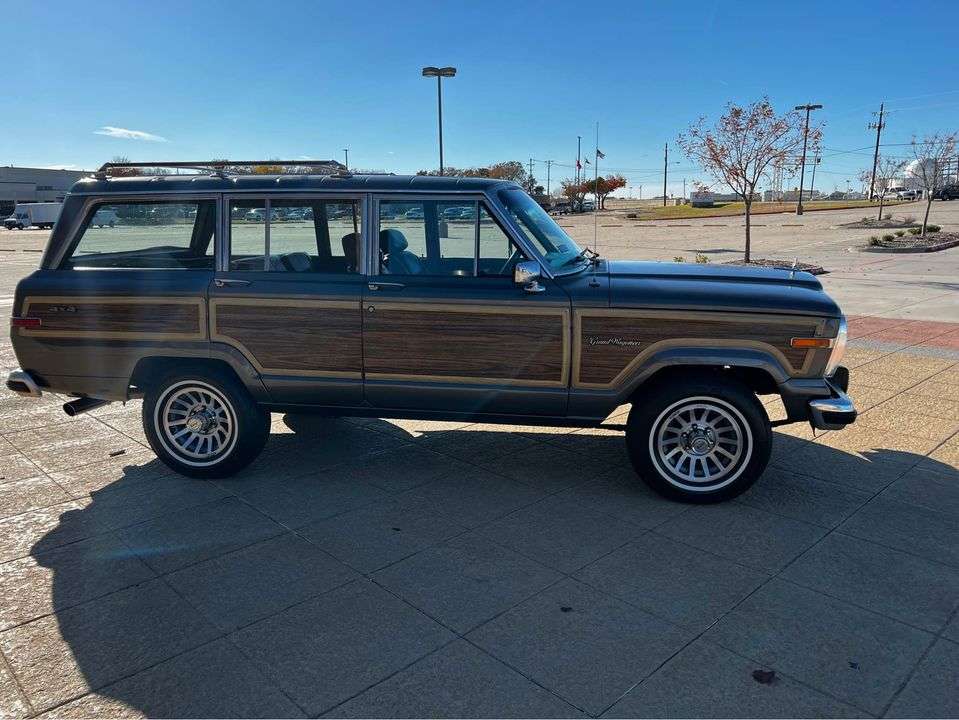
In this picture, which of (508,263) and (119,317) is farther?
(119,317)

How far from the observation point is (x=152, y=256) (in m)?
4.93

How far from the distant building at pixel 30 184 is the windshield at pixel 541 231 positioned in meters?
96.9

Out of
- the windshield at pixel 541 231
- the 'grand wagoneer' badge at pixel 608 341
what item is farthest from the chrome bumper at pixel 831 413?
the windshield at pixel 541 231

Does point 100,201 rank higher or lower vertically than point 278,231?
higher

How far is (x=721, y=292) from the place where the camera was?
4375mm

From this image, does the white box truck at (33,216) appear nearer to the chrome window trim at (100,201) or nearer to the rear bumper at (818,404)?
the chrome window trim at (100,201)

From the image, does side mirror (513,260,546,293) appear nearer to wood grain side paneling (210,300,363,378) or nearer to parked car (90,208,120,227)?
wood grain side paneling (210,300,363,378)

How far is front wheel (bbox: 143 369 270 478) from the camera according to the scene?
190 inches

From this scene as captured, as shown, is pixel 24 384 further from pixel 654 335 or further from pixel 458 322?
pixel 654 335

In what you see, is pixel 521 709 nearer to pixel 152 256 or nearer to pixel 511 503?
pixel 511 503

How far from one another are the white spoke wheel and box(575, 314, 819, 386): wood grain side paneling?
2419 mm

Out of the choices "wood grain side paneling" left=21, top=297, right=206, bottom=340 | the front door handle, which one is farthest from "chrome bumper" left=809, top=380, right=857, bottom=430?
"wood grain side paneling" left=21, top=297, right=206, bottom=340

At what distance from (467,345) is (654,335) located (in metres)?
1.15

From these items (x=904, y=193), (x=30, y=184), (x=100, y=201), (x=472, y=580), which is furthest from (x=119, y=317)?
(x=30, y=184)
